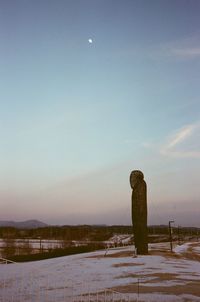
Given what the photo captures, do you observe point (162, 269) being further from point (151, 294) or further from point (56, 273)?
point (151, 294)

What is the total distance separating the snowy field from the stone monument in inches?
204

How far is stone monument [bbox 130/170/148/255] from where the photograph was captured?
95.9ft

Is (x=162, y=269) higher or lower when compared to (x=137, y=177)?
lower

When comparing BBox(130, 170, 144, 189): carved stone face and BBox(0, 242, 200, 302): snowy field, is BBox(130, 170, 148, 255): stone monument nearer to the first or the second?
BBox(130, 170, 144, 189): carved stone face

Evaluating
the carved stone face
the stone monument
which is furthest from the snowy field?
the carved stone face

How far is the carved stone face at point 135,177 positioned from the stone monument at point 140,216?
0.41m

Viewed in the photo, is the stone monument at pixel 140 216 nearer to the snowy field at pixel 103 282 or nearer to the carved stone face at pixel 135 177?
the carved stone face at pixel 135 177

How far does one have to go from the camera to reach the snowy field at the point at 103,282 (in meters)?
13.6

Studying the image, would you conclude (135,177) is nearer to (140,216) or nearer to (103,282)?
(140,216)

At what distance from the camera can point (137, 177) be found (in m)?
30.7

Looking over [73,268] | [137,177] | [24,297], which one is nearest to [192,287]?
[24,297]

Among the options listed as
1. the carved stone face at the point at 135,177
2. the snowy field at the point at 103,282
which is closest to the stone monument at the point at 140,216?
the carved stone face at the point at 135,177

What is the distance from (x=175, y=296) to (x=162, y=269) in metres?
7.39

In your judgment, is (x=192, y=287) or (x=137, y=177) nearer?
(x=192, y=287)
